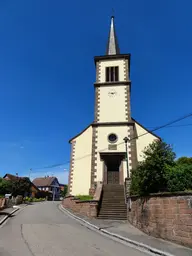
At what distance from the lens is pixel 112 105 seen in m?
22.7

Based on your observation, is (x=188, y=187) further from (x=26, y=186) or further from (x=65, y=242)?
(x=26, y=186)

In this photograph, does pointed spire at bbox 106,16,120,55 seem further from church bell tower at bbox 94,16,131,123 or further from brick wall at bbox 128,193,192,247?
brick wall at bbox 128,193,192,247

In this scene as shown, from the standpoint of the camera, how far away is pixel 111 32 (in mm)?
32438

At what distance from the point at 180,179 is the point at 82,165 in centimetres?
1323

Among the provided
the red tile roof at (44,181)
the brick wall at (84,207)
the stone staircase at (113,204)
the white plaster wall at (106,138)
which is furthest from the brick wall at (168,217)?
the red tile roof at (44,181)

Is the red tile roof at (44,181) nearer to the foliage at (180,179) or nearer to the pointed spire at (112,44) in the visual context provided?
the pointed spire at (112,44)

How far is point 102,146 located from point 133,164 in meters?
3.46

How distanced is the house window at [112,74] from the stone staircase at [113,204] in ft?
39.9

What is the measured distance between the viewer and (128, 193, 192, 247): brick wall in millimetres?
7067

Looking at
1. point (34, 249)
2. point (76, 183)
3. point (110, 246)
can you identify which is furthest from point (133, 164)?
point (34, 249)

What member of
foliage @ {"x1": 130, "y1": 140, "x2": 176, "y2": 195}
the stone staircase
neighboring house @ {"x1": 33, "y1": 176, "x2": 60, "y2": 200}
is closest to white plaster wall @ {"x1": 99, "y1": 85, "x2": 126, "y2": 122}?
the stone staircase

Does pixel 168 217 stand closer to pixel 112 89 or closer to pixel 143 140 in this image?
pixel 143 140

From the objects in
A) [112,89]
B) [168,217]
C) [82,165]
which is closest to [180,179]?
[168,217]

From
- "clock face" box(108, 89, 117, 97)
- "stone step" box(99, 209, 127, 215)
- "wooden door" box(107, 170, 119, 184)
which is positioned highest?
"clock face" box(108, 89, 117, 97)
